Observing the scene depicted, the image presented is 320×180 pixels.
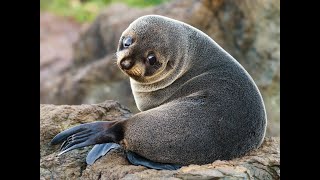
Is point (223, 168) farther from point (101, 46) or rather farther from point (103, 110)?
point (101, 46)

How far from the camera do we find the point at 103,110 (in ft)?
21.1

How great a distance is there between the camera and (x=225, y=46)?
408 inches

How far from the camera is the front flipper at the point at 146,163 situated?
200 inches

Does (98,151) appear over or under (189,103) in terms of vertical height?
under

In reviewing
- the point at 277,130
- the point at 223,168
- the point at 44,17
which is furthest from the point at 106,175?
the point at 44,17

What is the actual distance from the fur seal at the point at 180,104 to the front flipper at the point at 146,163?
0.11 feet

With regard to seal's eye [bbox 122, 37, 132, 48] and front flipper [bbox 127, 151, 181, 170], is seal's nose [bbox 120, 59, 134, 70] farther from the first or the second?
front flipper [bbox 127, 151, 181, 170]

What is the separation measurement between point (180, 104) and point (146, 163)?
55 centimetres

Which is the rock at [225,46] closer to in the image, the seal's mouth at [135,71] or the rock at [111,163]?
the rock at [111,163]

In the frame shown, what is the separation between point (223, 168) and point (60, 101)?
22.4 feet

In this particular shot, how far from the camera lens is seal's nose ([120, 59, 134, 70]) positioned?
5348mm

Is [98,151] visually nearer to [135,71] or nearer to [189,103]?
[135,71]

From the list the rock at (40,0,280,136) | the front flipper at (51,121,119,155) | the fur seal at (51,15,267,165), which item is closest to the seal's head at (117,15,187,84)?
the fur seal at (51,15,267,165)

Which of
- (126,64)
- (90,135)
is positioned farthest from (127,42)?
(90,135)
